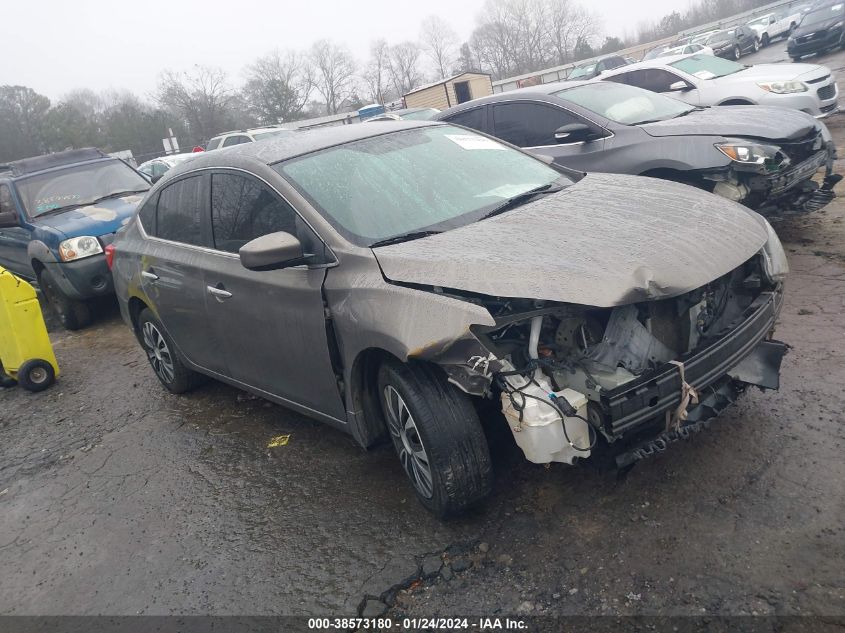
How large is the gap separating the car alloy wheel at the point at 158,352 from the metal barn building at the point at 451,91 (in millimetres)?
27769

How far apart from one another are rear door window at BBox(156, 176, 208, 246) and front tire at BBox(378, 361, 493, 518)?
1.94 metres

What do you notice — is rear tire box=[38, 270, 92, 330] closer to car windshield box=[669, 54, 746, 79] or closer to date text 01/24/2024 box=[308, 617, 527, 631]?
date text 01/24/2024 box=[308, 617, 527, 631]

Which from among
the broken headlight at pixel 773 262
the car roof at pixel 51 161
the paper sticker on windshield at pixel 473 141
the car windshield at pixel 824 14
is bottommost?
the broken headlight at pixel 773 262

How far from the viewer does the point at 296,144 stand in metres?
3.88

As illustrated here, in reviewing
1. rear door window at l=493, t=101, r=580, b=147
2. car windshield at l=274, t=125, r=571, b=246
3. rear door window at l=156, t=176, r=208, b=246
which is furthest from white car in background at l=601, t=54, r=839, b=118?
rear door window at l=156, t=176, r=208, b=246

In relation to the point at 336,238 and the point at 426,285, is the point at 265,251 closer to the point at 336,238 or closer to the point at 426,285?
the point at 336,238

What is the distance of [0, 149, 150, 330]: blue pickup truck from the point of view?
7.48 meters

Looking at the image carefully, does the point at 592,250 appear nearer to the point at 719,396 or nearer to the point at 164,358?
the point at 719,396

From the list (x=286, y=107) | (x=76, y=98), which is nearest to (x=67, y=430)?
(x=286, y=107)

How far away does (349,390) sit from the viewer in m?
3.19

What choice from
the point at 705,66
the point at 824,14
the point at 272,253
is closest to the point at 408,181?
the point at 272,253

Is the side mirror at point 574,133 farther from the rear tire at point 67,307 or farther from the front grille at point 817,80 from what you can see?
the front grille at point 817,80

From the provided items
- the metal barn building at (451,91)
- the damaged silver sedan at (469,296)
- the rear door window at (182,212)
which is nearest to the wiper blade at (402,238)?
the damaged silver sedan at (469,296)

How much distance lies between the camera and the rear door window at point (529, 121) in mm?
6352
